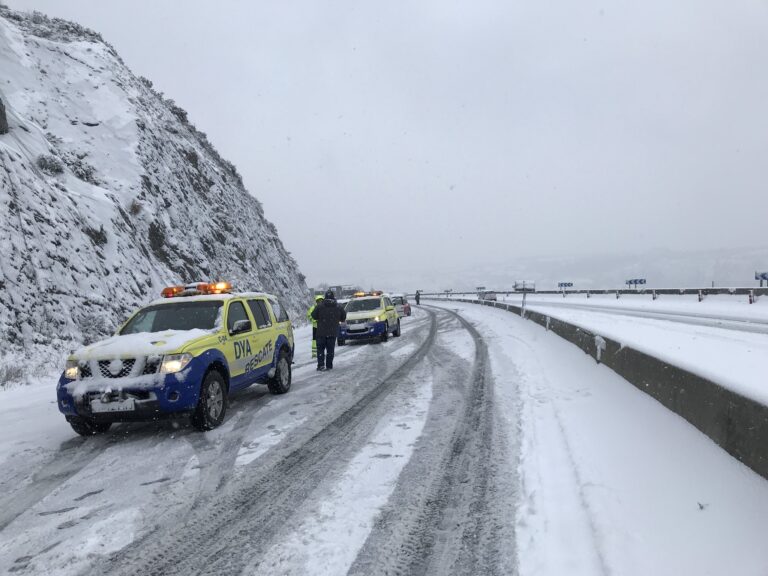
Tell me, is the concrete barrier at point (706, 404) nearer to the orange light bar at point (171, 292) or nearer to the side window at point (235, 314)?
the side window at point (235, 314)

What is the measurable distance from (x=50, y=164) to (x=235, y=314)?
1408 cm

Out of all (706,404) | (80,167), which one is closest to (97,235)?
(80,167)

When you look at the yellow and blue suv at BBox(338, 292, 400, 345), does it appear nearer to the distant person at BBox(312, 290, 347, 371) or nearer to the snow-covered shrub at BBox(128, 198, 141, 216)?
the distant person at BBox(312, 290, 347, 371)

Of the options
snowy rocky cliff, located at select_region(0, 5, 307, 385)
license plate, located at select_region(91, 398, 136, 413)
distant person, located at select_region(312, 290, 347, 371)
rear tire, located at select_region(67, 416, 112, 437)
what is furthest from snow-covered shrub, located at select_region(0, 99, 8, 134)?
license plate, located at select_region(91, 398, 136, 413)

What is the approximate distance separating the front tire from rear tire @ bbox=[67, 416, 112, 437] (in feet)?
4.06

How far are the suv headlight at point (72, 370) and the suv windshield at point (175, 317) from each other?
1.05m

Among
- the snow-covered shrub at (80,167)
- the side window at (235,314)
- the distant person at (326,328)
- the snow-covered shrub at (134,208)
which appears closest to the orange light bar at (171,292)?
the side window at (235,314)

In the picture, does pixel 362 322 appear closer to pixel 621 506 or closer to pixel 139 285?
pixel 139 285

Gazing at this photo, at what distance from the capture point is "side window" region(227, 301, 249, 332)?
751cm

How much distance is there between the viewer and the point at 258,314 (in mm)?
8727

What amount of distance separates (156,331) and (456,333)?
45.0 ft

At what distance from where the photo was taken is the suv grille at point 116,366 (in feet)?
19.6

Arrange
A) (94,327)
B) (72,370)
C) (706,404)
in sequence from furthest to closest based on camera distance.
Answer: (94,327)
(72,370)
(706,404)

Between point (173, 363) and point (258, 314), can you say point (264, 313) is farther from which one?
point (173, 363)
